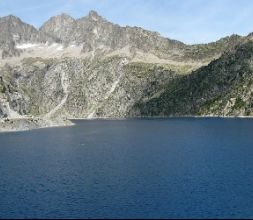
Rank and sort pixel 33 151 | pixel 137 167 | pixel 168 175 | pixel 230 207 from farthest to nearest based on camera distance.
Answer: pixel 33 151, pixel 137 167, pixel 168 175, pixel 230 207

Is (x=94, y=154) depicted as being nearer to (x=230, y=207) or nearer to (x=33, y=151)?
(x=33, y=151)

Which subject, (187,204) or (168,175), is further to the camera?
(168,175)

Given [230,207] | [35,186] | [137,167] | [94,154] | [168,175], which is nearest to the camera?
[230,207]

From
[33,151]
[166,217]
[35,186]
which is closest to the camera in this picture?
[166,217]

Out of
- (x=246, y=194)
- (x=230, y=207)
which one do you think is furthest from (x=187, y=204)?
(x=246, y=194)

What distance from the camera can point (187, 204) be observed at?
94.6 meters

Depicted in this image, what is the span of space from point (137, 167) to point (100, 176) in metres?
17.8

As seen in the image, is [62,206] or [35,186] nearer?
[62,206]

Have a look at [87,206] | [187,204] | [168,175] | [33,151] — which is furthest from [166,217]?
[33,151]

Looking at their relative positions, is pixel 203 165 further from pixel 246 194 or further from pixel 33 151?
pixel 33 151

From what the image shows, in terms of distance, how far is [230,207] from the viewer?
300ft

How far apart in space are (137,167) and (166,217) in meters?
56.8

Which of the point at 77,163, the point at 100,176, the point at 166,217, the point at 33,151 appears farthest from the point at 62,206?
the point at 33,151

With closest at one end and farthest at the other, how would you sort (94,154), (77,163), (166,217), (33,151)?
(166,217)
(77,163)
(94,154)
(33,151)
